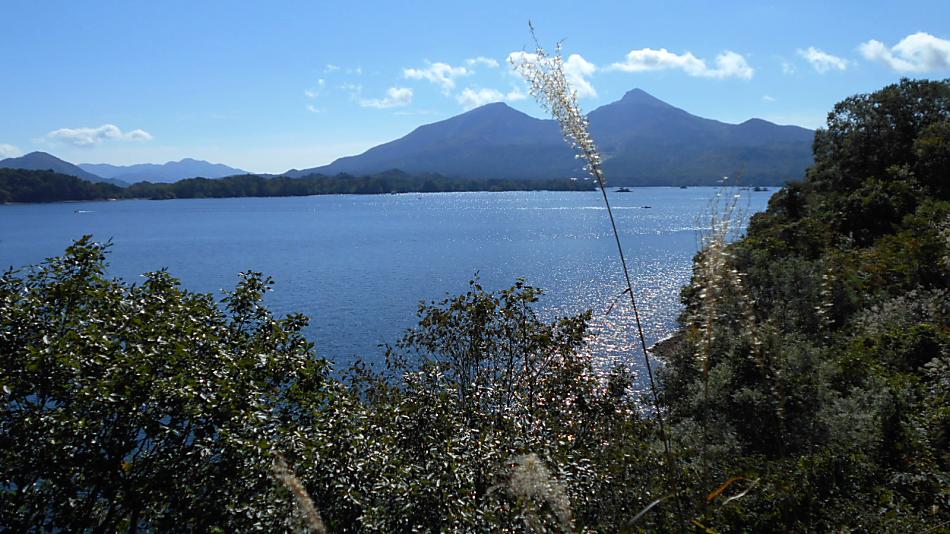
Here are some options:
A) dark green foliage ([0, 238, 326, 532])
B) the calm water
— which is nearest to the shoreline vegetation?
dark green foliage ([0, 238, 326, 532])

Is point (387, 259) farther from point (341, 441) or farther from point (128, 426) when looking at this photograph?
point (341, 441)

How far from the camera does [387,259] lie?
66.2 m

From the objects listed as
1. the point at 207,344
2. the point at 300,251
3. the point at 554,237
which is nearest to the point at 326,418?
the point at 207,344

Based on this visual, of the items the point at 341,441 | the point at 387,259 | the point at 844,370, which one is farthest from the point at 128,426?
the point at 387,259

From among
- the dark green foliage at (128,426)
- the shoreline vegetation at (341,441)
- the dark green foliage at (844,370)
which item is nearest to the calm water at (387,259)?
the shoreline vegetation at (341,441)

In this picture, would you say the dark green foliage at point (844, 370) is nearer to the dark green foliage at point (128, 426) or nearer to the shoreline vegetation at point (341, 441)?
the shoreline vegetation at point (341, 441)

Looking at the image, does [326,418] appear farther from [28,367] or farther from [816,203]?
[816,203]

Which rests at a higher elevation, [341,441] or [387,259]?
[341,441]

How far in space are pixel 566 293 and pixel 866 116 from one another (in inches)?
964

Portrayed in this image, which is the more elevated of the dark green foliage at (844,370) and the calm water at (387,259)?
the dark green foliage at (844,370)

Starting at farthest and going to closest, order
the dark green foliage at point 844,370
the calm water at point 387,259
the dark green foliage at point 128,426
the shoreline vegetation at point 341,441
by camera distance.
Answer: the calm water at point 387,259
the dark green foliage at point 844,370
the dark green foliage at point 128,426
the shoreline vegetation at point 341,441

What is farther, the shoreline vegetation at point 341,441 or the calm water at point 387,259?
the calm water at point 387,259

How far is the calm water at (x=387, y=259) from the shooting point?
38375mm

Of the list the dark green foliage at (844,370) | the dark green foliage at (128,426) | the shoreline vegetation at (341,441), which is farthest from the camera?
the dark green foliage at (844,370)
